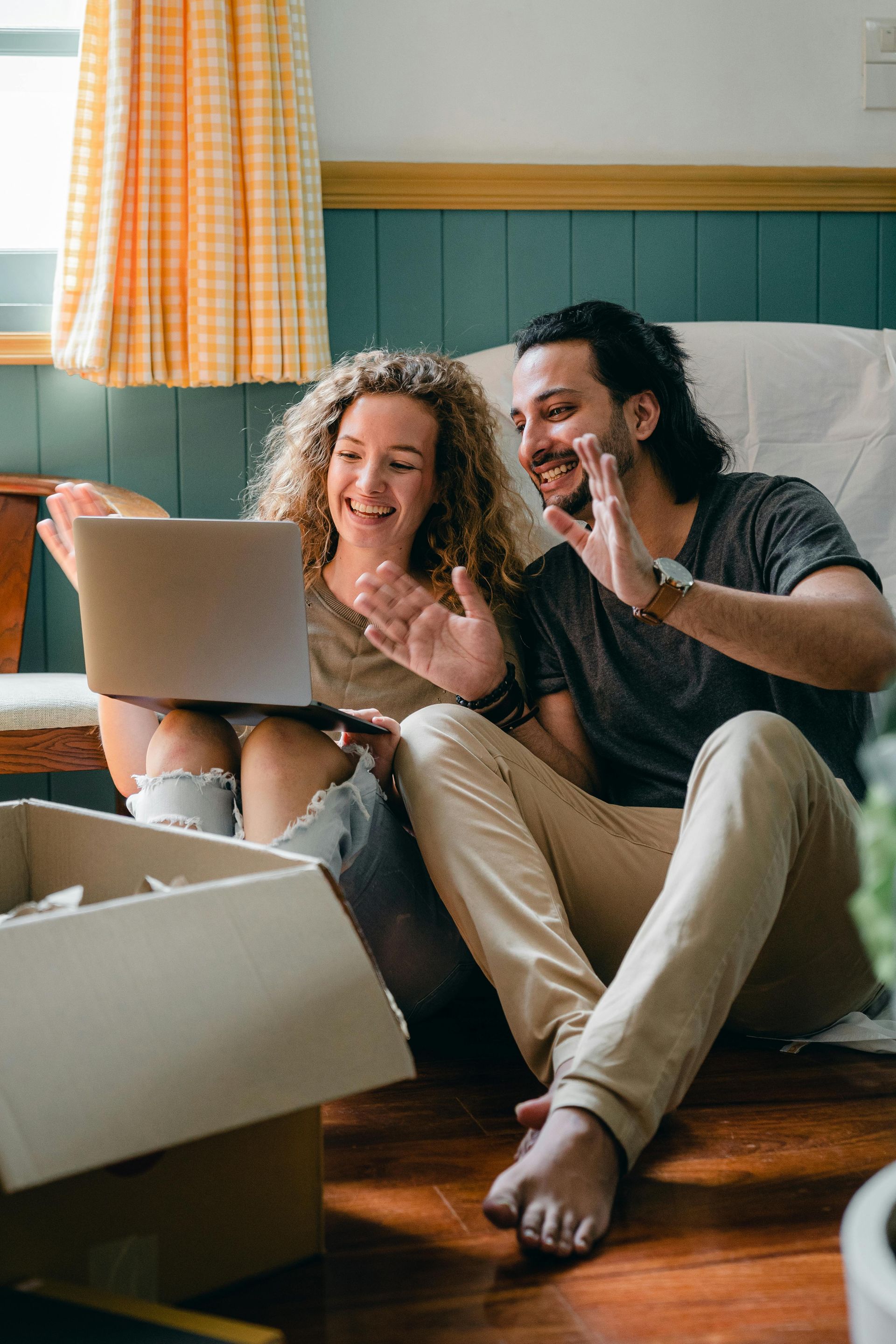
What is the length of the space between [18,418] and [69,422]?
93 mm

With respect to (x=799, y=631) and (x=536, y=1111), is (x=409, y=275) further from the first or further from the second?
(x=536, y=1111)

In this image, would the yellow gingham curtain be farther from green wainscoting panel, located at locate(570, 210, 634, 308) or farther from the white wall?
green wainscoting panel, located at locate(570, 210, 634, 308)

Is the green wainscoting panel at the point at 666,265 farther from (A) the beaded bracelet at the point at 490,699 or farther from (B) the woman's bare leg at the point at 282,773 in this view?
(B) the woman's bare leg at the point at 282,773

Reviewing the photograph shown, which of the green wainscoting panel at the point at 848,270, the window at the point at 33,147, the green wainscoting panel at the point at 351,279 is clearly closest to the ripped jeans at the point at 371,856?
the green wainscoting panel at the point at 351,279

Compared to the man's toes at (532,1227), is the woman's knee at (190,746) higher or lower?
higher

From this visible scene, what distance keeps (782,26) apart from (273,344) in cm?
119

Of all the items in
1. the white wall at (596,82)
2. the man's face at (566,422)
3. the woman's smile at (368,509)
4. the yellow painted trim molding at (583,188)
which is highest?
the white wall at (596,82)

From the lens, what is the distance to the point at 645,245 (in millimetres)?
2188

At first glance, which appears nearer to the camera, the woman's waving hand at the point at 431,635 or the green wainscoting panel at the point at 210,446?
the woman's waving hand at the point at 431,635

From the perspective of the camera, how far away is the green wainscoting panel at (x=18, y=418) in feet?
6.77

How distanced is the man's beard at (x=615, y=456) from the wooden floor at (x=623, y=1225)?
2.52 ft

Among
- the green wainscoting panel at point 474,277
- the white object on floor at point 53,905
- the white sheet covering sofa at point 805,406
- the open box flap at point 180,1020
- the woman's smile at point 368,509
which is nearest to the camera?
the open box flap at point 180,1020

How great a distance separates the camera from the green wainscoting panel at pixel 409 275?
6.97ft

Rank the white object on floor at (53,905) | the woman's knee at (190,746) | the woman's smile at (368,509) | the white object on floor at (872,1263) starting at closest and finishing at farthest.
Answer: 1. the white object on floor at (872,1263)
2. the white object on floor at (53,905)
3. the woman's knee at (190,746)
4. the woman's smile at (368,509)
